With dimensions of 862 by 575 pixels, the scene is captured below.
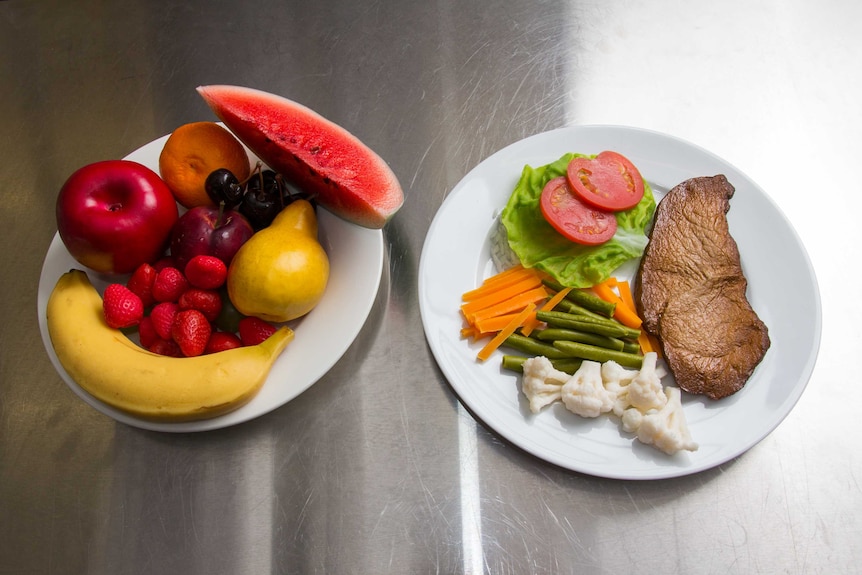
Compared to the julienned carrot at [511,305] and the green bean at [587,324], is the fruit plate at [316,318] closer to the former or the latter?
the julienned carrot at [511,305]

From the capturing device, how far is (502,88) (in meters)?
2.26

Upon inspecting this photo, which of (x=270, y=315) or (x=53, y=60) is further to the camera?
(x=53, y=60)

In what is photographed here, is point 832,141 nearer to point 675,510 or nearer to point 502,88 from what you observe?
point 502,88

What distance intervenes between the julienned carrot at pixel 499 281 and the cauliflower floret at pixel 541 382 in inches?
9.2

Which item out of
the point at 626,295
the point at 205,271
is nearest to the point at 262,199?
the point at 205,271

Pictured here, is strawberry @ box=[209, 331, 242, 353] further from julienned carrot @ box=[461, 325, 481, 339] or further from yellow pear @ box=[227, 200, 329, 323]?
julienned carrot @ box=[461, 325, 481, 339]

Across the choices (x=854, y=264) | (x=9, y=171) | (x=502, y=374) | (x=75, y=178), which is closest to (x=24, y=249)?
(x=9, y=171)

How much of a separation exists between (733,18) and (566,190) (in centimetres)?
119

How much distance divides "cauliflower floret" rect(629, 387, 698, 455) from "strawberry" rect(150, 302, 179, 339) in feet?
3.91

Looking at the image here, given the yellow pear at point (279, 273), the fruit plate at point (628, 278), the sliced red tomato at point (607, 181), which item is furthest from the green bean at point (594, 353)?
the yellow pear at point (279, 273)

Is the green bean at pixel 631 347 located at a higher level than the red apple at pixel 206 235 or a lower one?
higher

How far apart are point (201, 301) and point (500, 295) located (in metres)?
0.78

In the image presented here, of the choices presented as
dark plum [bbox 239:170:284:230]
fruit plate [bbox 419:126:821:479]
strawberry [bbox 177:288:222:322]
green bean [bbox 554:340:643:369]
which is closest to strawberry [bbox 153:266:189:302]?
strawberry [bbox 177:288:222:322]

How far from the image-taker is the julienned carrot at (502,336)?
168cm
